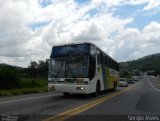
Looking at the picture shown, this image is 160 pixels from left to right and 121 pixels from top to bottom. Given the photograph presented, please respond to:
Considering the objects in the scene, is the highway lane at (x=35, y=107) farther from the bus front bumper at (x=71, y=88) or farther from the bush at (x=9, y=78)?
the bush at (x=9, y=78)

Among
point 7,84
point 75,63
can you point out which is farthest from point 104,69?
point 7,84

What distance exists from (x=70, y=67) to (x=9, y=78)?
58.4 ft

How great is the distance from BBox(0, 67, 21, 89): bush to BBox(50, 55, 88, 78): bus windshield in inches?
659

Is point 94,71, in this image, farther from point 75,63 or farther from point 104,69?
point 104,69

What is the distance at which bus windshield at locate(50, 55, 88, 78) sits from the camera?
67.0 feet

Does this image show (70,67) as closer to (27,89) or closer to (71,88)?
(71,88)

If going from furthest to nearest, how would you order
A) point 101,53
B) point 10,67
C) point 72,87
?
point 10,67 → point 101,53 → point 72,87

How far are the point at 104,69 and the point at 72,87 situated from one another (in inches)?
260

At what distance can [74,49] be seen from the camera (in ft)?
69.7

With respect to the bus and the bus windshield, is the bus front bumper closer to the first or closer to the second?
the bus

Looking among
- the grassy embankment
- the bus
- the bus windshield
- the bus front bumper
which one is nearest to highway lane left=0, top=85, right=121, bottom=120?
the bus front bumper

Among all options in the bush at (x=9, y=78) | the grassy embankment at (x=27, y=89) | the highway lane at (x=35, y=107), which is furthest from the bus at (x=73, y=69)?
the bush at (x=9, y=78)

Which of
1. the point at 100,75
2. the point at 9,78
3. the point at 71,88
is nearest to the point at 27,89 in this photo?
the point at 9,78

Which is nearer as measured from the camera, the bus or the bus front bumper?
the bus front bumper
